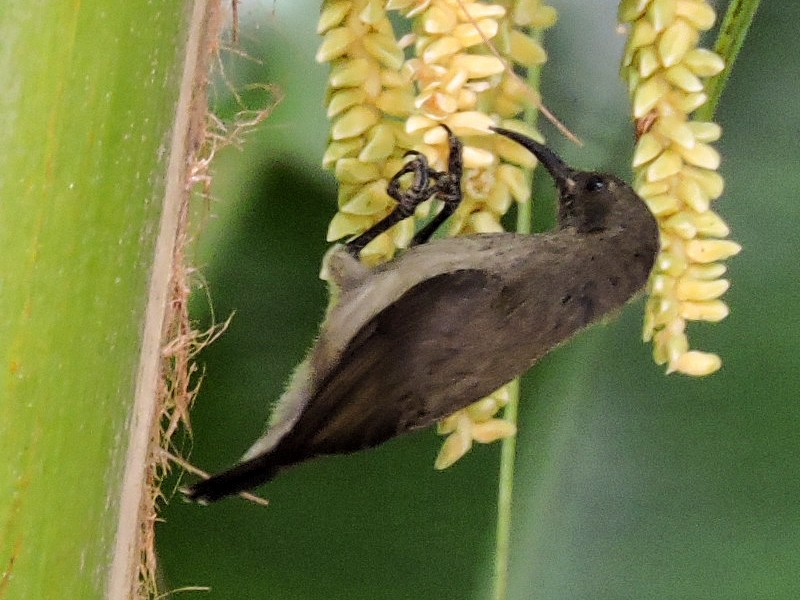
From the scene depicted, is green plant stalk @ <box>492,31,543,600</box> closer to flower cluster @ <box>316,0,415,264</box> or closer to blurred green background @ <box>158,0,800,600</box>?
blurred green background @ <box>158,0,800,600</box>

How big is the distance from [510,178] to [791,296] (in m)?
0.33

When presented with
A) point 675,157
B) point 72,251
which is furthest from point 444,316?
point 72,251

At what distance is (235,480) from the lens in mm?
631

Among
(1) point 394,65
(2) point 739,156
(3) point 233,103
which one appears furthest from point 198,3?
(2) point 739,156

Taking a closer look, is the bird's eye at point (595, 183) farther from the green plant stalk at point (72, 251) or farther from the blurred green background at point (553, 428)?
the green plant stalk at point (72, 251)

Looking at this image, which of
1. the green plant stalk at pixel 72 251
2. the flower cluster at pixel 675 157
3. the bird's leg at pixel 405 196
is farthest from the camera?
the bird's leg at pixel 405 196

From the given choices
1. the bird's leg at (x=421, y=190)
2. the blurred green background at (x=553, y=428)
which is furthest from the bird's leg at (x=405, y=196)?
the blurred green background at (x=553, y=428)

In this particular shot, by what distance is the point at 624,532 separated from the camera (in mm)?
777

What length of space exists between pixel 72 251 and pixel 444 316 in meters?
0.40

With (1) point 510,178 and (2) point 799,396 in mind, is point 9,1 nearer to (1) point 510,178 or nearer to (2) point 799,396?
(1) point 510,178

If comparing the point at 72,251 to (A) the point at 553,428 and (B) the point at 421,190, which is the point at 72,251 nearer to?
(B) the point at 421,190

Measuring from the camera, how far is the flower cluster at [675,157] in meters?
0.44

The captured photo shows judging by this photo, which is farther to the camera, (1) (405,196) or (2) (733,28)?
(1) (405,196)

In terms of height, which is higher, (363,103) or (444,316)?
(363,103)
